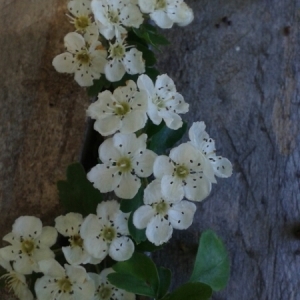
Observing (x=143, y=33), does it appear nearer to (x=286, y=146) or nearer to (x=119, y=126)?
(x=119, y=126)

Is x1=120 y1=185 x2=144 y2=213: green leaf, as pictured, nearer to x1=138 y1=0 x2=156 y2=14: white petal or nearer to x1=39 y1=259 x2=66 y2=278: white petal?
x1=39 y1=259 x2=66 y2=278: white petal

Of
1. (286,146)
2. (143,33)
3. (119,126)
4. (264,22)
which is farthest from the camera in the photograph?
(264,22)

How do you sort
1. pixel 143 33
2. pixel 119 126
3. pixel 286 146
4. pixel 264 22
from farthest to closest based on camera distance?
pixel 264 22 → pixel 286 146 → pixel 143 33 → pixel 119 126

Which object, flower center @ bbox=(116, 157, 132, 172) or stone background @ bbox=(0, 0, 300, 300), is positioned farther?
stone background @ bbox=(0, 0, 300, 300)

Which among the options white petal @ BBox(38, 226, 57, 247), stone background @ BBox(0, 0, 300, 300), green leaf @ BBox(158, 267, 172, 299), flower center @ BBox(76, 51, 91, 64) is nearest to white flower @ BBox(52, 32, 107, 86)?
flower center @ BBox(76, 51, 91, 64)

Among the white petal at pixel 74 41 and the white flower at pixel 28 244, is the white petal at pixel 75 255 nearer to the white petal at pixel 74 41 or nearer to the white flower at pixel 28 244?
the white flower at pixel 28 244

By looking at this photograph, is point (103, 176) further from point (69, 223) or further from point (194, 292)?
point (194, 292)

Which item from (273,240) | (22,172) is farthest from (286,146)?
(22,172)
